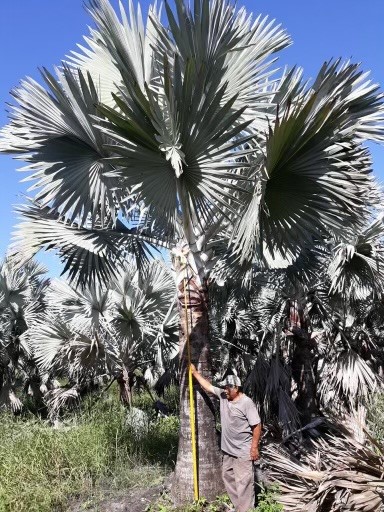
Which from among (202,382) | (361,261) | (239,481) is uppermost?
(361,261)

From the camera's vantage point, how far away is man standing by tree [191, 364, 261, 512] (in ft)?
18.8

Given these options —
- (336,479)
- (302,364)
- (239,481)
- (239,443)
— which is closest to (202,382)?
(239,443)

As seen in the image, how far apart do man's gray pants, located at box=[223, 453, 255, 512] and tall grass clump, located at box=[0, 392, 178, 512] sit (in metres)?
1.41

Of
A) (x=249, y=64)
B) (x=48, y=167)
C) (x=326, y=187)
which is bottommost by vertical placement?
(x=326, y=187)

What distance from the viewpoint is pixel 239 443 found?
19.3ft

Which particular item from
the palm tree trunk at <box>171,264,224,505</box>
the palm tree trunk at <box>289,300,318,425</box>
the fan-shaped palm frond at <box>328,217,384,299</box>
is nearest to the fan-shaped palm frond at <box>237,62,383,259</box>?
the palm tree trunk at <box>171,264,224,505</box>

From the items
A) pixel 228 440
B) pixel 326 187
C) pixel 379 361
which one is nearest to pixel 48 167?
pixel 326 187

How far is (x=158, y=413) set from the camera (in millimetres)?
11297

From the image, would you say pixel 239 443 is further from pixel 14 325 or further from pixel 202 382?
pixel 14 325

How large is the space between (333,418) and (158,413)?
581 centimetres

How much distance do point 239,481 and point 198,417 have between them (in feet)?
2.58

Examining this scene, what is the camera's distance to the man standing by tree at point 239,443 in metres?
5.72

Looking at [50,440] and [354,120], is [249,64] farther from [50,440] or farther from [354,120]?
[50,440]

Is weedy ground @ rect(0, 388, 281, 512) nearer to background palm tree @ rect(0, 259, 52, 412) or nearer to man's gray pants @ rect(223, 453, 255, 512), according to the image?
man's gray pants @ rect(223, 453, 255, 512)
